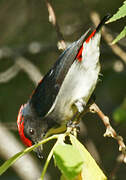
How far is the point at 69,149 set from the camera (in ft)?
5.23

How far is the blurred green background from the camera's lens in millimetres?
5150

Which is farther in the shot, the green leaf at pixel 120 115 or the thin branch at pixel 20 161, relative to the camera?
the thin branch at pixel 20 161

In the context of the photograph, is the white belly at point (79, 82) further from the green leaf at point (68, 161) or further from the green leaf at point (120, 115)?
the green leaf at point (68, 161)

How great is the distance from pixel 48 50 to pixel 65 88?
1702 millimetres

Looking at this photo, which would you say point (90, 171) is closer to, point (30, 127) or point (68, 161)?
point (68, 161)

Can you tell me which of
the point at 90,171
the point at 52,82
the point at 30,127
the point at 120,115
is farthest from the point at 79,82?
the point at 90,171

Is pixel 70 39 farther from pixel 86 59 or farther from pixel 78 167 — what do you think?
pixel 78 167

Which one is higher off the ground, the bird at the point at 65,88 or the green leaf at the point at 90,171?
the green leaf at the point at 90,171

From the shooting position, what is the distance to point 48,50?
5.07 meters

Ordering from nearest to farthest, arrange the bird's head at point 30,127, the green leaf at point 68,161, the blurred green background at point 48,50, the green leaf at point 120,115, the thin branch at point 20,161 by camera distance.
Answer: the green leaf at point 68,161, the bird's head at point 30,127, the green leaf at point 120,115, the thin branch at point 20,161, the blurred green background at point 48,50

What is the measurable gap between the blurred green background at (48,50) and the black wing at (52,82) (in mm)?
1528

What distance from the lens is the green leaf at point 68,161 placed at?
1.48m

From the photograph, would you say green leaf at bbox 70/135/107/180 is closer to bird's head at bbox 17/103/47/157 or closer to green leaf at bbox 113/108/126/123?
bird's head at bbox 17/103/47/157

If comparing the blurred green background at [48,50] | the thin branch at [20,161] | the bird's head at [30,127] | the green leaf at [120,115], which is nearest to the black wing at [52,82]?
the bird's head at [30,127]
